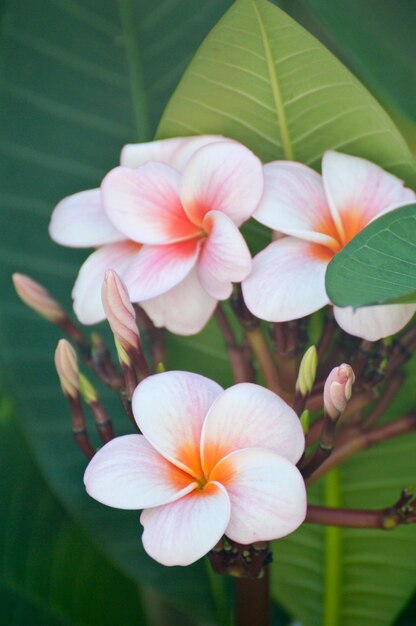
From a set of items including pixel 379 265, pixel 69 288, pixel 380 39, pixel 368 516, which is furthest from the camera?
pixel 69 288

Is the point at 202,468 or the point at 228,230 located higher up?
the point at 228,230

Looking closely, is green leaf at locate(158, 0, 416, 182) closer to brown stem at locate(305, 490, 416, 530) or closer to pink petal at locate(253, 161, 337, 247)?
pink petal at locate(253, 161, 337, 247)

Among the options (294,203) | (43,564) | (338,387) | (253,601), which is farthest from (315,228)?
(43,564)

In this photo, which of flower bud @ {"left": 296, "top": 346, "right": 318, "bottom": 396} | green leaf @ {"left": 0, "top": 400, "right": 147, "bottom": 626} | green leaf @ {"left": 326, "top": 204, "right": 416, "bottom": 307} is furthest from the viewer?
green leaf @ {"left": 0, "top": 400, "right": 147, "bottom": 626}

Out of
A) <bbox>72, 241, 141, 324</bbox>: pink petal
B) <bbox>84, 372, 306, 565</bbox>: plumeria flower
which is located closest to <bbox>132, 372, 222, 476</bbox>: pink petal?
<bbox>84, 372, 306, 565</bbox>: plumeria flower

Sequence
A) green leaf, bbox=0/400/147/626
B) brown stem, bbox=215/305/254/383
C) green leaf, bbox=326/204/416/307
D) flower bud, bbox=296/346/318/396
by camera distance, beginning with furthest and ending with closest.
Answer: green leaf, bbox=0/400/147/626
brown stem, bbox=215/305/254/383
flower bud, bbox=296/346/318/396
green leaf, bbox=326/204/416/307

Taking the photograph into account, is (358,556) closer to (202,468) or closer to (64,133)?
(202,468)
